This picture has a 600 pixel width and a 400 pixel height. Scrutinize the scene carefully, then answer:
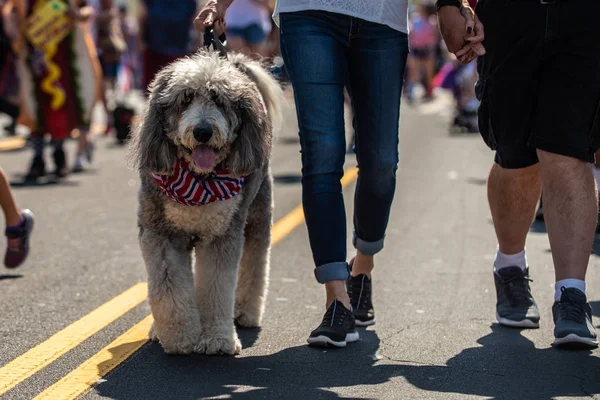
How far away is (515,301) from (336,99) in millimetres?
1228

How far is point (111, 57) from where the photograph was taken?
1620 centimetres

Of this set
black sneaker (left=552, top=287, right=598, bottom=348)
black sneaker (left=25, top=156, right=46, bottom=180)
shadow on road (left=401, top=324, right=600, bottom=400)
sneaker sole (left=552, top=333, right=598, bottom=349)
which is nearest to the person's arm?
black sneaker (left=25, top=156, right=46, bottom=180)

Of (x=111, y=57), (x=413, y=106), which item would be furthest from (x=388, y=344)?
(x=413, y=106)

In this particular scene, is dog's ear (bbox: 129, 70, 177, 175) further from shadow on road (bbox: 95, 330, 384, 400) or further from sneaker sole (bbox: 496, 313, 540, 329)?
sneaker sole (bbox: 496, 313, 540, 329)

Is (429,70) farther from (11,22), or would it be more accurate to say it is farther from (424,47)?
(11,22)

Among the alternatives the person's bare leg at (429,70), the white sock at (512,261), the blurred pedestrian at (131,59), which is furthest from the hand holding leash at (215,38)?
the person's bare leg at (429,70)

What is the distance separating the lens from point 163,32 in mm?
12320

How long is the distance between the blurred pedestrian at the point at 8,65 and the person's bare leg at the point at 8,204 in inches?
164

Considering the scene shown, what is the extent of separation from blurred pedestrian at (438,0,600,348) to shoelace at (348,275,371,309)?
61 centimetres

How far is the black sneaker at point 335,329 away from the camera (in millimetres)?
5105

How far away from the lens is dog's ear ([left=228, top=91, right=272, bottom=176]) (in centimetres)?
486

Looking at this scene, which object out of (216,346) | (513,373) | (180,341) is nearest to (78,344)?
(180,341)

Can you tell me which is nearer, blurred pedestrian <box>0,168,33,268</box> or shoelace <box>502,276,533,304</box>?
shoelace <box>502,276,533,304</box>

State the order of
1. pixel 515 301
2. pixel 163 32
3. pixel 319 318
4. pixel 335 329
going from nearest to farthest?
1. pixel 335 329
2. pixel 515 301
3. pixel 319 318
4. pixel 163 32
